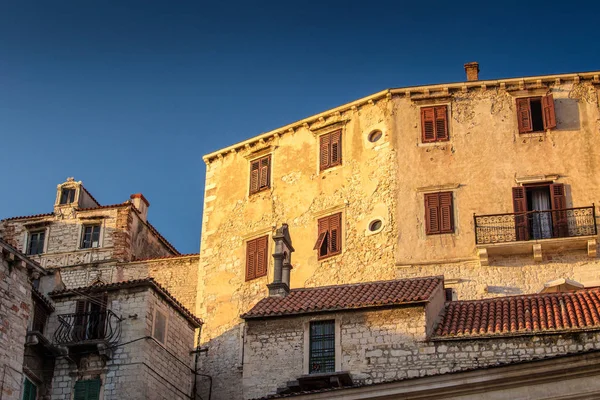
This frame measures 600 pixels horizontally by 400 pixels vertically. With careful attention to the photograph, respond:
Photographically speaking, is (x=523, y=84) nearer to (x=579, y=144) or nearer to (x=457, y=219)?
(x=579, y=144)

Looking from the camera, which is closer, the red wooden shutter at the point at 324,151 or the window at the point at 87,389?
the window at the point at 87,389

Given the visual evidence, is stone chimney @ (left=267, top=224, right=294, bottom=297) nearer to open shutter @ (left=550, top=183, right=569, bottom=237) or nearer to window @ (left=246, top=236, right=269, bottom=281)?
window @ (left=246, top=236, right=269, bottom=281)

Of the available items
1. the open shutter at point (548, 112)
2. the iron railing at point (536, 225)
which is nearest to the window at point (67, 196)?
the iron railing at point (536, 225)

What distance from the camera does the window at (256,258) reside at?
4188 cm

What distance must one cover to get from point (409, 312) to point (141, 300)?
8.74 m

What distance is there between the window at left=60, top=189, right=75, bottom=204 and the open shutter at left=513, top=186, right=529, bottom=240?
20.5 m

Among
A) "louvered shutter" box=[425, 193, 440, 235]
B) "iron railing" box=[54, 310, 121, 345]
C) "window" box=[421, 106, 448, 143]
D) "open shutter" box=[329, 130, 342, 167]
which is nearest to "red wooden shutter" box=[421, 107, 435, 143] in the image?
"window" box=[421, 106, 448, 143]

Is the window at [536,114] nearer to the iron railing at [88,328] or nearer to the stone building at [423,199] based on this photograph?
the stone building at [423,199]

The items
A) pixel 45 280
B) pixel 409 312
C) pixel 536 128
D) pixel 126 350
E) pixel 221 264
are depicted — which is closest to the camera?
pixel 409 312

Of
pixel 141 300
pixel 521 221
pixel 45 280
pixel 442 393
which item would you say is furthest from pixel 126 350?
pixel 521 221

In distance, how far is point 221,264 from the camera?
143ft

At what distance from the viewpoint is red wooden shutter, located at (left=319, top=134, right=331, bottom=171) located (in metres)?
42.9

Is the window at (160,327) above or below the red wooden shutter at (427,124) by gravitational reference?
below

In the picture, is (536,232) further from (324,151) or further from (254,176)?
(254,176)
